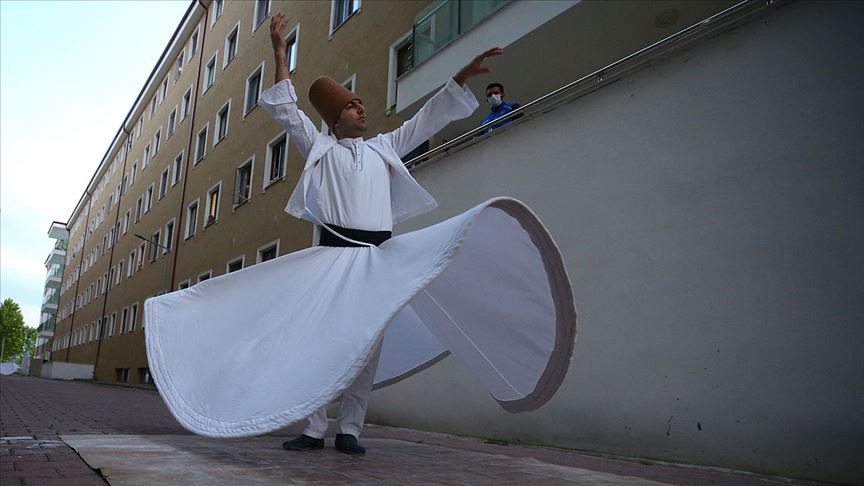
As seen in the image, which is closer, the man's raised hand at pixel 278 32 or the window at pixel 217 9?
the man's raised hand at pixel 278 32

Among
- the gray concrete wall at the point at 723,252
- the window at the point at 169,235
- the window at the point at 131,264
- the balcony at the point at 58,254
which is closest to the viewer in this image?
the gray concrete wall at the point at 723,252

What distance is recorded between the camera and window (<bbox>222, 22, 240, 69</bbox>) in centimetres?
2448

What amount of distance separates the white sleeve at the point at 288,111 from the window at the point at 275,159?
1424 cm

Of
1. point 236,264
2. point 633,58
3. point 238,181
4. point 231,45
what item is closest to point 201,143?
point 231,45

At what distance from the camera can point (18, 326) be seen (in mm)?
96062

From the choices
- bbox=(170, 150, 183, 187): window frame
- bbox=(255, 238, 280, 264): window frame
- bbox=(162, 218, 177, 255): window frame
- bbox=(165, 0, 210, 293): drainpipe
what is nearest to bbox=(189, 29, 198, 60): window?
bbox=(165, 0, 210, 293): drainpipe

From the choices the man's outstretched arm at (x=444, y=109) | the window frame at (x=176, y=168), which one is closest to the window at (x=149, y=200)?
the window frame at (x=176, y=168)

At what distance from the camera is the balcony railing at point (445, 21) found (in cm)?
933

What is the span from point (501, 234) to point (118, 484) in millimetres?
1952

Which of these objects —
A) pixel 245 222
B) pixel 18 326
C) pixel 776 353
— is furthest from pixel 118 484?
pixel 18 326

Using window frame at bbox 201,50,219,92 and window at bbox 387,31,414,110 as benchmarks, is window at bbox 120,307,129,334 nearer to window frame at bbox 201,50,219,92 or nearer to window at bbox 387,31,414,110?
window frame at bbox 201,50,219,92

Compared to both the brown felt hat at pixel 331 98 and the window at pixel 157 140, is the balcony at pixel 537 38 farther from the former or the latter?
the window at pixel 157 140

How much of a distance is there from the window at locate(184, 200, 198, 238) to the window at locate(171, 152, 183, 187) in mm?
Answer: 3537

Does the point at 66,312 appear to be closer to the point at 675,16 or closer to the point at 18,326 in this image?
the point at 18,326
